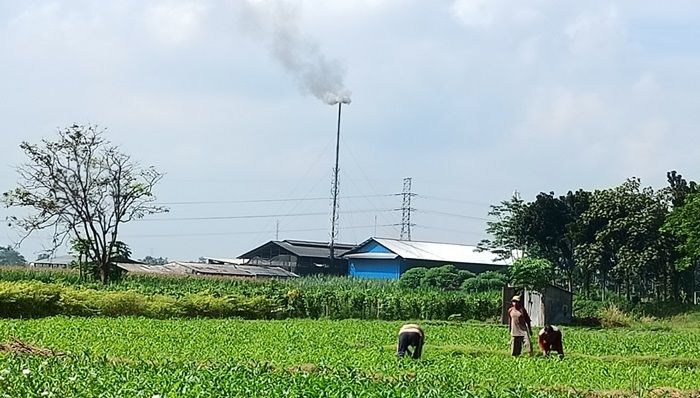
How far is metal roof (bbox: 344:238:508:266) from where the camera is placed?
225 ft

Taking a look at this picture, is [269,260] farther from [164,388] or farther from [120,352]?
[164,388]

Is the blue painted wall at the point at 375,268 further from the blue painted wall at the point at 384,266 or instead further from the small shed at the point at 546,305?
the small shed at the point at 546,305

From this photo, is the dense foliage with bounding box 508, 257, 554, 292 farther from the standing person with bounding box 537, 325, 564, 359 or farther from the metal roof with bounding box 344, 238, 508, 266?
the metal roof with bounding box 344, 238, 508, 266

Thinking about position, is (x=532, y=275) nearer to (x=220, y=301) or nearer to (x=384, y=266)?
(x=220, y=301)

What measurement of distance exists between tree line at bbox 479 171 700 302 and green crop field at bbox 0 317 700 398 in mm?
17333

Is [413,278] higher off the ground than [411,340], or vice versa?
[413,278]

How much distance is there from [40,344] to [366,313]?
22.8 metres

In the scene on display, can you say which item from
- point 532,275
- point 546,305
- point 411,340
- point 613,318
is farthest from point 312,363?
point 613,318

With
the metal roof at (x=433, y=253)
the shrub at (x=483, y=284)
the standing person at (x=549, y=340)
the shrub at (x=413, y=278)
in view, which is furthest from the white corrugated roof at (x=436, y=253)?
the standing person at (x=549, y=340)

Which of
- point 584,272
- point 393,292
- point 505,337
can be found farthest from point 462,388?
point 584,272

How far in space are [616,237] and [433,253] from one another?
66.1 feet

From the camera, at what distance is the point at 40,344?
21328 millimetres

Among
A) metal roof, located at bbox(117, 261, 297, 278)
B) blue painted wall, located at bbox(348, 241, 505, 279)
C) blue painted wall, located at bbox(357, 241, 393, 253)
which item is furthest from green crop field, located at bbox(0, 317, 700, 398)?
metal roof, located at bbox(117, 261, 297, 278)

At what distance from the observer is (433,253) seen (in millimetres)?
71500
